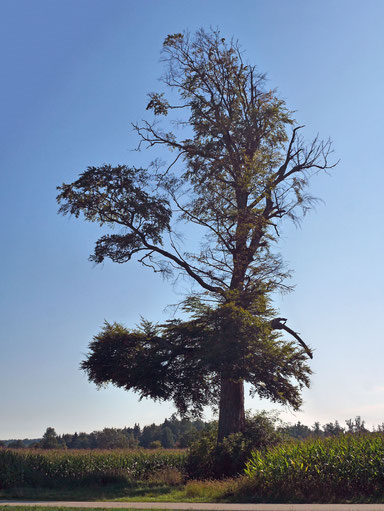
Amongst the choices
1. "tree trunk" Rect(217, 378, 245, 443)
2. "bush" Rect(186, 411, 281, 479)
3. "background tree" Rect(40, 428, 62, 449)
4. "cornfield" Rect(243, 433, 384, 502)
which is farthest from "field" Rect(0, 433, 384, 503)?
"background tree" Rect(40, 428, 62, 449)

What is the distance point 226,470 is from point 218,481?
3.39m

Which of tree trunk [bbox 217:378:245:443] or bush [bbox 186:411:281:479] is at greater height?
tree trunk [bbox 217:378:245:443]

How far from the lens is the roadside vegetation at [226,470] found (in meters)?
16.5

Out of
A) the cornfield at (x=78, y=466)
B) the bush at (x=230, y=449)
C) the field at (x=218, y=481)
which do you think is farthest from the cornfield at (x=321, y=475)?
the cornfield at (x=78, y=466)

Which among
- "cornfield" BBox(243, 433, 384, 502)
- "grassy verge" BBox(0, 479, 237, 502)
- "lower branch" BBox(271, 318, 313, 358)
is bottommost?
"grassy verge" BBox(0, 479, 237, 502)

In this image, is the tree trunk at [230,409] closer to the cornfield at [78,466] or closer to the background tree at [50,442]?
the cornfield at [78,466]

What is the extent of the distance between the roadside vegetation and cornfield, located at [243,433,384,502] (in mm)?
31

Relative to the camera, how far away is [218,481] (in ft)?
67.1

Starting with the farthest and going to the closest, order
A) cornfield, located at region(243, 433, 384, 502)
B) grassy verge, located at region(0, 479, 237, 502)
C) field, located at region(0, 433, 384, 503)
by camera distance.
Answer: grassy verge, located at region(0, 479, 237, 502) < field, located at region(0, 433, 384, 503) < cornfield, located at region(243, 433, 384, 502)

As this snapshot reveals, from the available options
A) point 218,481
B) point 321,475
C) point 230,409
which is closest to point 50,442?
point 230,409

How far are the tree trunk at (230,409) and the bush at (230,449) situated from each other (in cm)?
53

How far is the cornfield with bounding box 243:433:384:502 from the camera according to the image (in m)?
16.0

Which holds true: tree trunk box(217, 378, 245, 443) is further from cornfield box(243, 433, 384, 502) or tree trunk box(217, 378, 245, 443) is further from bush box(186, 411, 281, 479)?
cornfield box(243, 433, 384, 502)

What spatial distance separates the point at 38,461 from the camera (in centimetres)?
2614
